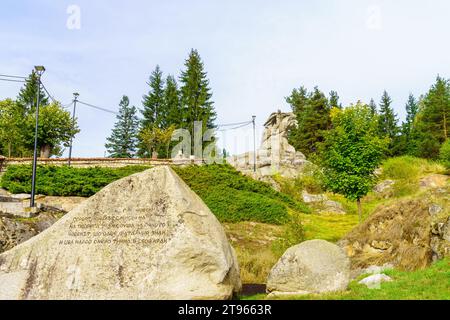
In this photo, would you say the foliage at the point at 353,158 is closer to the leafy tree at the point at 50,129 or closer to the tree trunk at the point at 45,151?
the leafy tree at the point at 50,129

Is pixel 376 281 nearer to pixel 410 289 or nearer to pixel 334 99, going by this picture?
pixel 410 289

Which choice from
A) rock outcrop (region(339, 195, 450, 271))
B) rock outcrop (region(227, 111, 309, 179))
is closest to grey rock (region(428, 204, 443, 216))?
rock outcrop (region(339, 195, 450, 271))

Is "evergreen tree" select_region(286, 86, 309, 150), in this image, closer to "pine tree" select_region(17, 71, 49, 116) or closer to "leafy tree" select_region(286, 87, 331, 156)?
"leafy tree" select_region(286, 87, 331, 156)

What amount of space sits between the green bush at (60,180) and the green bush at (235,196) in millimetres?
5839

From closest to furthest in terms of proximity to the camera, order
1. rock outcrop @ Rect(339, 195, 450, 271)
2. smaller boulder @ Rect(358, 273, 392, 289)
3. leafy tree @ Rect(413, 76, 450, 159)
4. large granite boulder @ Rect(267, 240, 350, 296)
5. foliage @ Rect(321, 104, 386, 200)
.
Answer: large granite boulder @ Rect(267, 240, 350, 296) → smaller boulder @ Rect(358, 273, 392, 289) → rock outcrop @ Rect(339, 195, 450, 271) → foliage @ Rect(321, 104, 386, 200) → leafy tree @ Rect(413, 76, 450, 159)

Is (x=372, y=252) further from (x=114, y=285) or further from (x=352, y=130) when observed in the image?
(x=114, y=285)

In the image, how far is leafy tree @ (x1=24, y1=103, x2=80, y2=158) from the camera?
37781 millimetres

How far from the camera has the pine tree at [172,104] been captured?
5191cm

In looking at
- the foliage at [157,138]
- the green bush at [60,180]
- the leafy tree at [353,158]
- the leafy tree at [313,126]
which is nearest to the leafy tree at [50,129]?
the green bush at [60,180]

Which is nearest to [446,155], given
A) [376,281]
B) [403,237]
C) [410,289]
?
[403,237]

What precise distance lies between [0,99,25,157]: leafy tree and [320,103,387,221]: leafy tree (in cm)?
3800

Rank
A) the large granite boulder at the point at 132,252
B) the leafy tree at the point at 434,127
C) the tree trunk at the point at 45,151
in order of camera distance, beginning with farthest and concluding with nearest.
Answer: the leafy tree at the point at 434,127, the tree trunk at the point at 45,151, the large granite boulder at the point at 132,252
